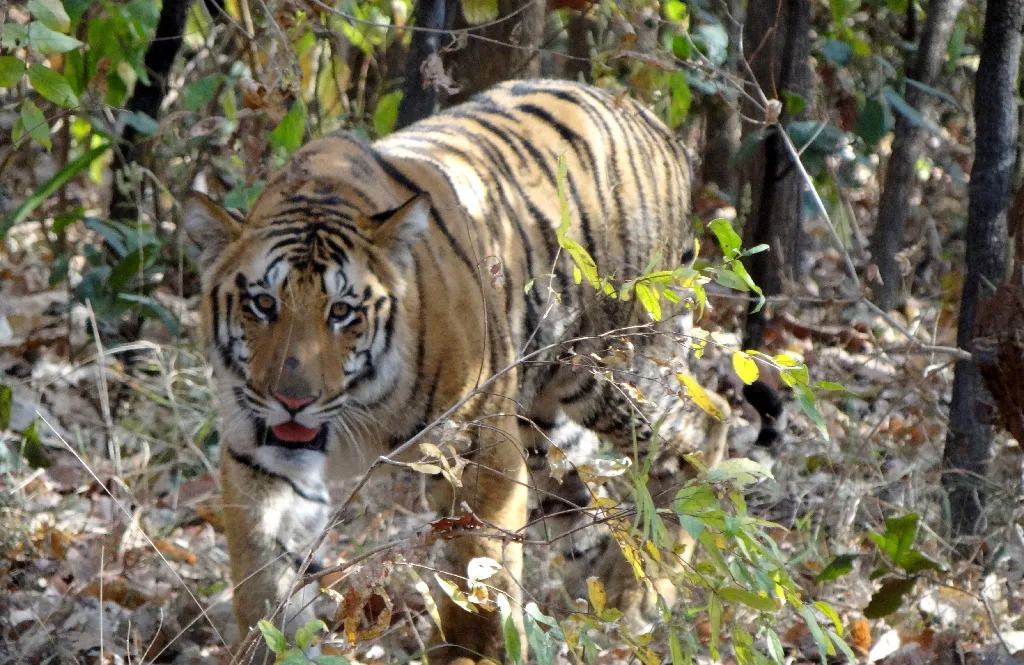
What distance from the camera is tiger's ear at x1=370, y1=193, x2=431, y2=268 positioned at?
10.1ft

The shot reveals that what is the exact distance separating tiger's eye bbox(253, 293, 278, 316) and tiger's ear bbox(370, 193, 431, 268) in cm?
32

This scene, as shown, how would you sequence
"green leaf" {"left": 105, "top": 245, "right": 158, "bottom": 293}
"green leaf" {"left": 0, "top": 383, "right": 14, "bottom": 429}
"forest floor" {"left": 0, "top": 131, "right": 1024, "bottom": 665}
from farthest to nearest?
"green leaf" {"left": 105, "top": 245, "right": 158, "bottom": 293} → "forest floor" {"left": 0, "top": 131, "right": 1024, "bottom": 665} → "green leaf" {"left": 0, "top": 383, "right": 14, "bottom": 429}

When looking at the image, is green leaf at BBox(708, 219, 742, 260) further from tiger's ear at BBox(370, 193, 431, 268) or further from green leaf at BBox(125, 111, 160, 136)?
green leaf at BBox(125, 111, 160, 136)

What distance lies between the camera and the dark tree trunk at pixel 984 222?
367cm

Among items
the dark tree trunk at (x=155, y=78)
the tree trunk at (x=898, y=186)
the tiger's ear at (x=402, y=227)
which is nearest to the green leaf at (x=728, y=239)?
the tiger's ear at (x=402, y=227)

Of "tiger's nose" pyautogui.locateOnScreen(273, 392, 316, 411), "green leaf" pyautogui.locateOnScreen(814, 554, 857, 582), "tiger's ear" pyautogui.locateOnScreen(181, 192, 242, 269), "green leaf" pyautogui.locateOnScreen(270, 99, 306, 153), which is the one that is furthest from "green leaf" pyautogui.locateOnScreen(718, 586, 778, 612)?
"green leaf" pyautogui.locateOnScreen(270, 99, 306, 153)

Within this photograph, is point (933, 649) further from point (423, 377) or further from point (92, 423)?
point (92, 423)

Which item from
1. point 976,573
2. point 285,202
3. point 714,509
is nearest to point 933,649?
point 976,573

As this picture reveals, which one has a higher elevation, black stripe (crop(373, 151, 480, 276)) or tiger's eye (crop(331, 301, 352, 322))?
black stripe (crop(373, 151, 480, 276))

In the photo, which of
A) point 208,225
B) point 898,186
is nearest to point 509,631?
point 208,225

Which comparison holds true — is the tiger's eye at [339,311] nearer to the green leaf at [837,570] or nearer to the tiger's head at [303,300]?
the tiger's head at [303,300]

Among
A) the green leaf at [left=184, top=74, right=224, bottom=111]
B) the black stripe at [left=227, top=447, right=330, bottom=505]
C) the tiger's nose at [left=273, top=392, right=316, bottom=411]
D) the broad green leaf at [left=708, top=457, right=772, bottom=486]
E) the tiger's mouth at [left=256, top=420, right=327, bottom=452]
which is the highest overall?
the green leaf at [left=184, top=74, right=224, bottom=111]

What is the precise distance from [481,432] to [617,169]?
1.40 m

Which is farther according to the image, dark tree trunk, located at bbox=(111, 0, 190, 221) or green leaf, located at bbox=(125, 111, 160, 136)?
dark tree trunk, located at bbox=(111, 0, 190, 221)
